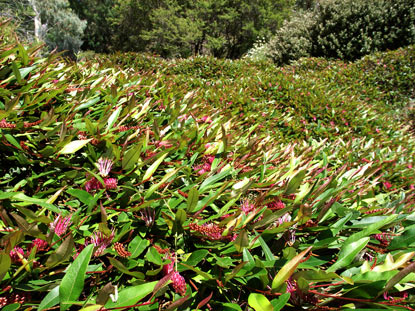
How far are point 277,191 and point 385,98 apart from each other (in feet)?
29.5

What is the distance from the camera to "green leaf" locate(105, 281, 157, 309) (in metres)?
0.69

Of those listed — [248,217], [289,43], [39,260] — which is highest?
[39,260]

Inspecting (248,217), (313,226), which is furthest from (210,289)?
(313,226)

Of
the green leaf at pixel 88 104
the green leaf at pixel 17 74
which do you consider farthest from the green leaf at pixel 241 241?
the green leaf at pixel 17 74

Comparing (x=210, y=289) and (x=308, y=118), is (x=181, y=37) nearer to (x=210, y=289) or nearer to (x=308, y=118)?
(x=308, y=118)

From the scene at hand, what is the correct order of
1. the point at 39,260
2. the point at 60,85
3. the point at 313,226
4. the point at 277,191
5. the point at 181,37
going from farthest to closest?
the point at 181,37 < the point at 60,85 < the point at 277,191 < the point at 313,226 < the point at 39,260

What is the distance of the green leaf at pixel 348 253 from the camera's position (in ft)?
2.94

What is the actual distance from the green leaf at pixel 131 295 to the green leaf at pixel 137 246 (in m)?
0.15

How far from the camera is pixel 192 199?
966 millimetres

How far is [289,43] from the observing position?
13820mm

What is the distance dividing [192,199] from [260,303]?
41 cm

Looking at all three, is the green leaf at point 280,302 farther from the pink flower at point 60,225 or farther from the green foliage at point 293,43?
the green foliage at point 293,43

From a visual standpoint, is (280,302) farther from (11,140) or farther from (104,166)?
(11,140)

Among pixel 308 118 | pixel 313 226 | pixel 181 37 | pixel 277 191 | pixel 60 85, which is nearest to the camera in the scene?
pixel 313 226
